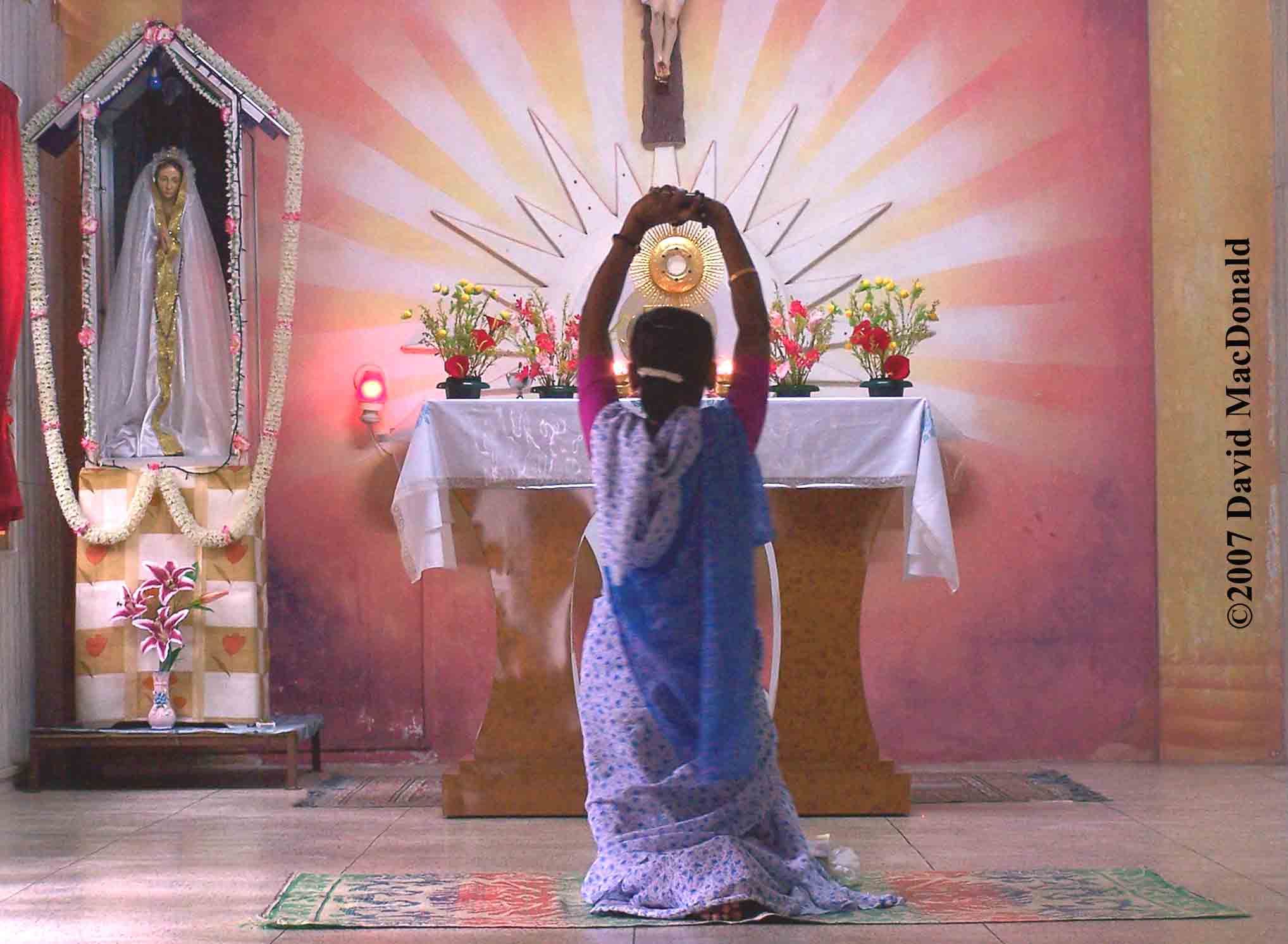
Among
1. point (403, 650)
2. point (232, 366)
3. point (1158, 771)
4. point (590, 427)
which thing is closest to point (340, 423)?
point (232, 366)

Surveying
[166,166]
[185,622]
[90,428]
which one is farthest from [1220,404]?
[90,428]

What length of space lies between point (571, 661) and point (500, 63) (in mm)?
2577

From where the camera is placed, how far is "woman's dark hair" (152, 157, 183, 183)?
576 cm

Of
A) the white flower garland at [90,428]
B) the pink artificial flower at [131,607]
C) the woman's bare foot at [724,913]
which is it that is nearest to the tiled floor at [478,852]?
the woman's bare foot at [724,913]

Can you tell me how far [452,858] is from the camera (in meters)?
4.02

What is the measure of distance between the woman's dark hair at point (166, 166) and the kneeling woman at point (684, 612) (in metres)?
3.01

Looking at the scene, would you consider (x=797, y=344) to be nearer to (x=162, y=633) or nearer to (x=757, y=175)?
(x=757, y=175)

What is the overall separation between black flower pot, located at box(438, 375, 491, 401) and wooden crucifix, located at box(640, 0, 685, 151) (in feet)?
4.71

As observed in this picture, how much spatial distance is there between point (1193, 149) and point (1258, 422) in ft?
3.52

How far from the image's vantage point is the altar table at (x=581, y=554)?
4738 mm

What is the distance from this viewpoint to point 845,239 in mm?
6070

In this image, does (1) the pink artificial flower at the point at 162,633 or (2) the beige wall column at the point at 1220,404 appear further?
(2) the beige wall column at the point at 1220,404

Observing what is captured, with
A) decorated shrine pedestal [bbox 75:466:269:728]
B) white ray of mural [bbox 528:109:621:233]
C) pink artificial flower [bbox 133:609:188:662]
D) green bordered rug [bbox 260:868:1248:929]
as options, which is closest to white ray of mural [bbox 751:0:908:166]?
white ray of mural [bbox 528:109:621:233]

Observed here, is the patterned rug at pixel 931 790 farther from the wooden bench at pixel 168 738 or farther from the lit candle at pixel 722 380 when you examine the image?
the lit candle at pixel 722 380
